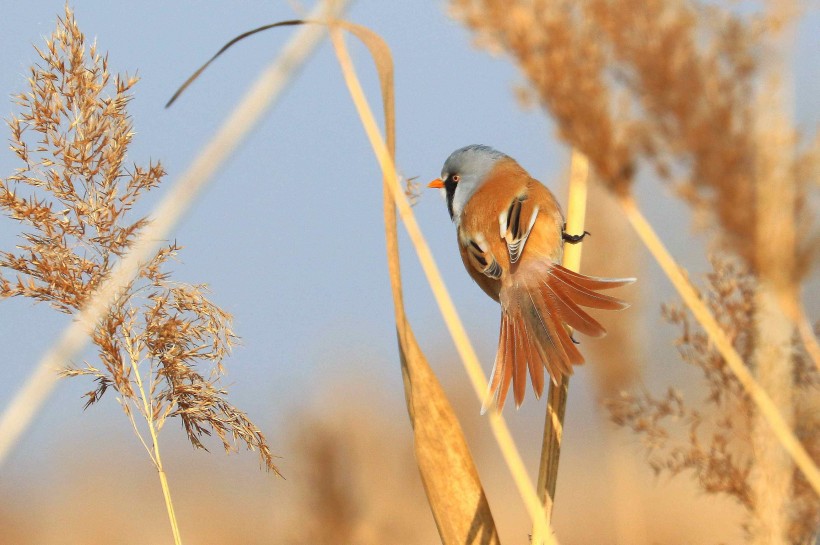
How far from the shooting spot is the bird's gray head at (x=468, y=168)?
2.79 metres

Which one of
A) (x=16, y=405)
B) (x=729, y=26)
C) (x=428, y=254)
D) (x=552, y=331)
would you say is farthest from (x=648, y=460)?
(x=16, y=405)

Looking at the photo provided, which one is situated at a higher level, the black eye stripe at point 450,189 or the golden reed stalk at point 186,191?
the black eye stripe at point 450,189

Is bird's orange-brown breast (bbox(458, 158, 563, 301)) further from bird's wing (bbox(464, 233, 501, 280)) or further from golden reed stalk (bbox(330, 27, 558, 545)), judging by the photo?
golden reed stalk (bbox(330, 27, 558, 545))

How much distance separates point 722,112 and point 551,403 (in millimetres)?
672

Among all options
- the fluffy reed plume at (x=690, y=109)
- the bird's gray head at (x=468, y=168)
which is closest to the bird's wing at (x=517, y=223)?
the bird's gray head at (x=468, y=168)

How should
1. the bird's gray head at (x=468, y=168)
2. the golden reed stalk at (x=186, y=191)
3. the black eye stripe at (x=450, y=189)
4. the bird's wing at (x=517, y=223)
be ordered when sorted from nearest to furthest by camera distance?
the golden reed stalk at (x=186, y=191)
the bird's wing at (x=517, y=223)
the bird's gray head at (x=468, y=168)
the black eye stripe at (x=450, y=189)

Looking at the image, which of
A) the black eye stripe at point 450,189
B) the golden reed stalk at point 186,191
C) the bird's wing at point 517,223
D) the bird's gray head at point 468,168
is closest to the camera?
the golden reed stalk at point 186,191

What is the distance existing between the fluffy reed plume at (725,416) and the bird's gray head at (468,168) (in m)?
1.08

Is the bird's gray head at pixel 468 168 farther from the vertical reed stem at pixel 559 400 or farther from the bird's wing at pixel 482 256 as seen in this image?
the vertical reed stem at pixel 559 400

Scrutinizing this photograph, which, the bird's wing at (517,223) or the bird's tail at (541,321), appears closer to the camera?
the bird's tail at (541,321)

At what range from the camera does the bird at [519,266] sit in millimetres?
2135

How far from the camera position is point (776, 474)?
1737mm

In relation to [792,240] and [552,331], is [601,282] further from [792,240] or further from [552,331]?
[792,240]

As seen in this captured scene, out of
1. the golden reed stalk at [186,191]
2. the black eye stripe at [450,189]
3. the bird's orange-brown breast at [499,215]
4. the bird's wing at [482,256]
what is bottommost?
the golden reed stalk at [186,191]
